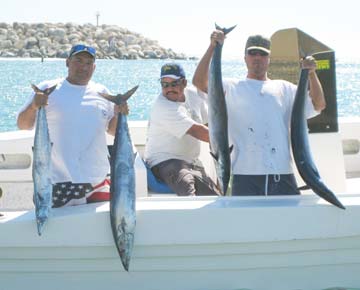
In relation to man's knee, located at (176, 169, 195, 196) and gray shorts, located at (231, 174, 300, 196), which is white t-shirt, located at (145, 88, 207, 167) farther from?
gray shorts, located at (231, 174, 300, 196)

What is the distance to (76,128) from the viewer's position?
146 inches

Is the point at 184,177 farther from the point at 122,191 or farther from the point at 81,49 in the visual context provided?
the point at 81,49

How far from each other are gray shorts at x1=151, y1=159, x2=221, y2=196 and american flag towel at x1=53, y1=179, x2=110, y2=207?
2.58ft

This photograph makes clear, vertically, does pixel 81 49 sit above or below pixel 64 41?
below

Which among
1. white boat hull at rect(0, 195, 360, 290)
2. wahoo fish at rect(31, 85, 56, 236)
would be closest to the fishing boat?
white boat hull at rect(0, 195, 360, 290)

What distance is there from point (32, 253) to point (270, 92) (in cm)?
178

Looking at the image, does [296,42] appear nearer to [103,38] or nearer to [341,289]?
[341,289]

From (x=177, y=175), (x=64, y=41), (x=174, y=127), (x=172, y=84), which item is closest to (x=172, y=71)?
(x=172, y=84)

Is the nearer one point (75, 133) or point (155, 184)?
point (75, 133)

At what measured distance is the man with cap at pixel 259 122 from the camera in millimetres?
3973

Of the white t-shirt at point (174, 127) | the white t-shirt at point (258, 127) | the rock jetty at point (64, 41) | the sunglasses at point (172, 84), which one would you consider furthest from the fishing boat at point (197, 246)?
the rock jetty at point (64, 41)

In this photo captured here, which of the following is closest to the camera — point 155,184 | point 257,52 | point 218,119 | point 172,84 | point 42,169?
point 42,169

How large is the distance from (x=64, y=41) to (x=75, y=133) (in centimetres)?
9973

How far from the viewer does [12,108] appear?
26.9m
